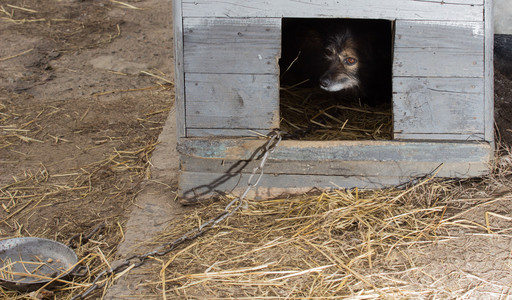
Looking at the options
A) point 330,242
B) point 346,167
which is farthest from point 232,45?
point 330,242

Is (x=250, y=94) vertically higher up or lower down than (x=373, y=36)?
lower down

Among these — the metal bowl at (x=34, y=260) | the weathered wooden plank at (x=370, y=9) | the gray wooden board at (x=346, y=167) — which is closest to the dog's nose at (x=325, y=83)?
the gray wooden board at (x=346, y=167)

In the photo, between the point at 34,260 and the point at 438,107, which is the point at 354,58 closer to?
the point at 438,107

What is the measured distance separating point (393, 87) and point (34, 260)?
2.49 meters

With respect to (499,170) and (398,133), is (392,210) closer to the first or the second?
(398,133)

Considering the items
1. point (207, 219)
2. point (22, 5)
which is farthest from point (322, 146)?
point (22, 5)

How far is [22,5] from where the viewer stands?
7.55 metres

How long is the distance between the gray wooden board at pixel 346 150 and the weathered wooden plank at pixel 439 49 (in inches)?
18.1

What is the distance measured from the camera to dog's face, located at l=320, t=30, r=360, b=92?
16.2 feet

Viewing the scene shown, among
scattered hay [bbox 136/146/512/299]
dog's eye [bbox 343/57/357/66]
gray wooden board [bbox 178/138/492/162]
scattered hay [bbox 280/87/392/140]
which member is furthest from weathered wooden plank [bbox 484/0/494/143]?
dog's eye [bbox 343/57/357/66]

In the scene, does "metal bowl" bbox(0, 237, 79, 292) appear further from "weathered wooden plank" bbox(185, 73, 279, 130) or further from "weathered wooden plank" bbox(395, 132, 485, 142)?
"weathered wooden plank" bbox(395, 132, 485, 142)

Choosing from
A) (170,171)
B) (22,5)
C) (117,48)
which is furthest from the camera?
(22,5)

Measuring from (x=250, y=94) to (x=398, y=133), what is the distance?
990mm

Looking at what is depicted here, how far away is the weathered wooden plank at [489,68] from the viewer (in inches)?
137
